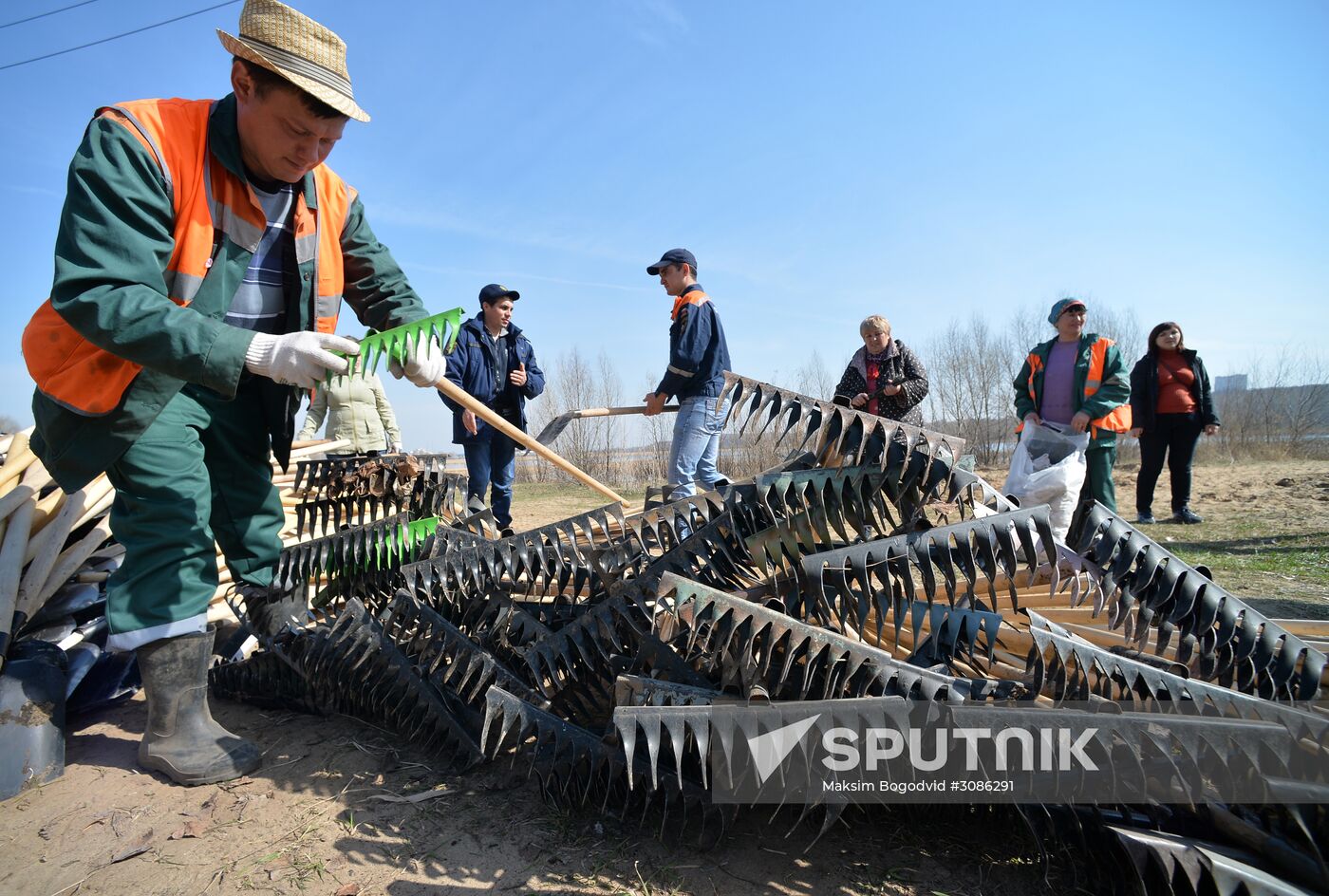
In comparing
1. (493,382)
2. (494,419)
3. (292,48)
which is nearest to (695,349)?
(493,382)

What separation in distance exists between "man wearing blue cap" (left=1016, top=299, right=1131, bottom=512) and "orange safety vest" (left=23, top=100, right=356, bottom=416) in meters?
5.25

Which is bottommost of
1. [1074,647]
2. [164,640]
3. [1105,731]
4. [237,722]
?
[237,722]

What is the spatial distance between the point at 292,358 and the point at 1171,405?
7.81m

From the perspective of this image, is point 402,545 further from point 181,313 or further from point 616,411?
point 616,411

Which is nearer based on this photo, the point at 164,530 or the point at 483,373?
the point at 164,530

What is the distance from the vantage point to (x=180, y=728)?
83.3 inches

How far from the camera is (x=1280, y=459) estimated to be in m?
16.5

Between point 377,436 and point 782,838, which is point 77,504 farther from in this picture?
point 377,436

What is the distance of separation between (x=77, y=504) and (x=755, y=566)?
2976mm

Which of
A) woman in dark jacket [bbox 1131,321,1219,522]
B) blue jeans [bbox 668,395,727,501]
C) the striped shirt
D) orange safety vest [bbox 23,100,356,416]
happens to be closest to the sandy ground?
orange safety vest [bbox 23,100,356,416]

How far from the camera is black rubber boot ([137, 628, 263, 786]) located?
2.07 meters

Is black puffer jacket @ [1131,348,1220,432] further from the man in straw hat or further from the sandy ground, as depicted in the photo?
the man in straw hat

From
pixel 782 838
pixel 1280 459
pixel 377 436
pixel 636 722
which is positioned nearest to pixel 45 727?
pixel 636 722

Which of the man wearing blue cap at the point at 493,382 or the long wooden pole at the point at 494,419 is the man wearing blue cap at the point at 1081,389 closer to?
the long wooden pole at the point at 494,419
